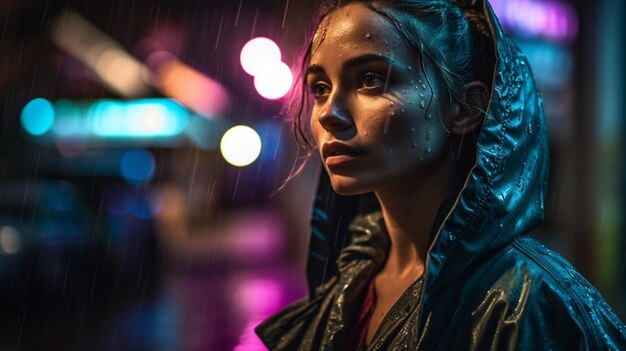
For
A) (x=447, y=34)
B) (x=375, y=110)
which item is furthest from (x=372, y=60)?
(x=447, y=34)

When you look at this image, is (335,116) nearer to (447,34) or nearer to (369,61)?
(369,61)

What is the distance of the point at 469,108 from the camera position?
195cm

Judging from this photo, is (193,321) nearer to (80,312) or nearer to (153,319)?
(153,319)

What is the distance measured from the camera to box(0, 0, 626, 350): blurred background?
6.75 meters

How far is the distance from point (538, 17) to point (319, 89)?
680cm

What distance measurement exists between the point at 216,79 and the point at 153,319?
1103 cm

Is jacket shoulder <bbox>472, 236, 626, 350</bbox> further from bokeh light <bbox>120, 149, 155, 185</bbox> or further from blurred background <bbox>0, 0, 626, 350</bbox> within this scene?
bokeh light <bbox>120, 149, 155, 185</bbox>

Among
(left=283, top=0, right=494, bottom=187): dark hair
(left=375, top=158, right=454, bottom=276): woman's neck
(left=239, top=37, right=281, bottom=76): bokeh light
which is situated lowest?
(left=375, top=158, right=454, bottom=276): woman's neck

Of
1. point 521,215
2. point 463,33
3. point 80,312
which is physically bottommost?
point 80,312

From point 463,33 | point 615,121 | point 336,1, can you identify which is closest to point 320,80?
point 336,1

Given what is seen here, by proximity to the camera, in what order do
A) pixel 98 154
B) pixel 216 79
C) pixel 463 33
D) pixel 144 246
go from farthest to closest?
pixel 98 154
pixel 216 79
pixel 144 246
pixel 463 33

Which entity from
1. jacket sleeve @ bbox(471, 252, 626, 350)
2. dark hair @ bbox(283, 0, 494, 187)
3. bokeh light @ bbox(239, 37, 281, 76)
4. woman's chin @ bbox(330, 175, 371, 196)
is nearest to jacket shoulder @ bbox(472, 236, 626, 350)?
jacket sleeve @ bbox(471, 252, 626, 350)

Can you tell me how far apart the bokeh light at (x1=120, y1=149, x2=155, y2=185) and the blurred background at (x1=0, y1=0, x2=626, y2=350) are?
3.6 inches

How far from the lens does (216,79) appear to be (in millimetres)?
17953
